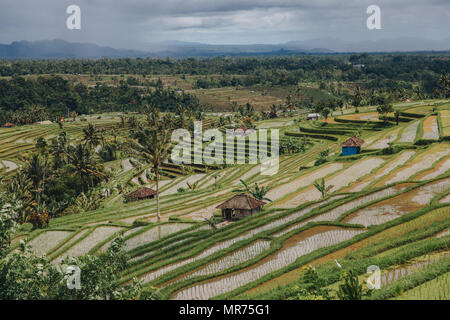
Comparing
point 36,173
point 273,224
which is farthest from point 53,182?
point 273,224

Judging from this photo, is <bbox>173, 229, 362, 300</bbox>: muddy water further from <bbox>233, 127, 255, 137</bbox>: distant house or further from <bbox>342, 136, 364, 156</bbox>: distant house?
<bbox>233, 127, 255, 137</bbox>: distant house

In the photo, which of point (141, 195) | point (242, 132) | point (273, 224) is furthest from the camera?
point (242, 132)

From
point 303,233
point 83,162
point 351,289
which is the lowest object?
point 303,233

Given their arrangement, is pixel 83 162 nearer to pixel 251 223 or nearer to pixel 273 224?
pixel 251 223

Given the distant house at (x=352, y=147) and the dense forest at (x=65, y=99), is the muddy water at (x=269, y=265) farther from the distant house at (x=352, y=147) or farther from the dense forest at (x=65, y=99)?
the dense forest at (x=65, y=99)

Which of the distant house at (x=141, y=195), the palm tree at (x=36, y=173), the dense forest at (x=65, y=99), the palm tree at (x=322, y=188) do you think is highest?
the dense forest at (x=65, y=99)

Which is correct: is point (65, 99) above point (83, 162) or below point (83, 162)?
above

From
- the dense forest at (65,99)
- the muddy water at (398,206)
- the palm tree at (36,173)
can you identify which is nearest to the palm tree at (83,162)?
the palm tree at (36,173)
